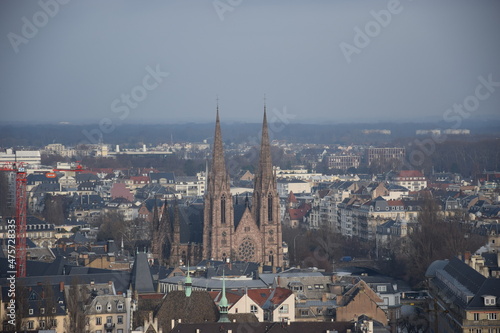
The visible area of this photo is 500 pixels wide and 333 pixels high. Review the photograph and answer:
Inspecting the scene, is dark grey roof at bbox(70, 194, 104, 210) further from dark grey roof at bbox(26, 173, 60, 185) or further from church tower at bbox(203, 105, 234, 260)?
church tower at bbox(203, 105, 234, 260)

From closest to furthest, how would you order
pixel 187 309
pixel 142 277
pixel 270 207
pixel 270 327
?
pixel 270 327, pixel 187 309, pixel 142 277, pixel 270 207

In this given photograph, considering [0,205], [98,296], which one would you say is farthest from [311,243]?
[98,296]

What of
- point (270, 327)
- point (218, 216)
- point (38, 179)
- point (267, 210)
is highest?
point (38, 179)

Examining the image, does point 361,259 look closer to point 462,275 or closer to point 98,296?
point 462,275

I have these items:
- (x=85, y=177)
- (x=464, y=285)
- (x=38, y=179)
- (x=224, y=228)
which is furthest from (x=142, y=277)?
(x=85, y=177)

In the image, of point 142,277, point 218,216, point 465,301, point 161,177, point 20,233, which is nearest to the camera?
point 465,301

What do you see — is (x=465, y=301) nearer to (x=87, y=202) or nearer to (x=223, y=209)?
(x=223, y=209)

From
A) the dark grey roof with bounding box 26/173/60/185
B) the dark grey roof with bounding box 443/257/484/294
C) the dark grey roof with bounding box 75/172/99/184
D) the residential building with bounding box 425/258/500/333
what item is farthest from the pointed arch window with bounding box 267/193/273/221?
the dark grey roof with bounding box 75/172/99/184
